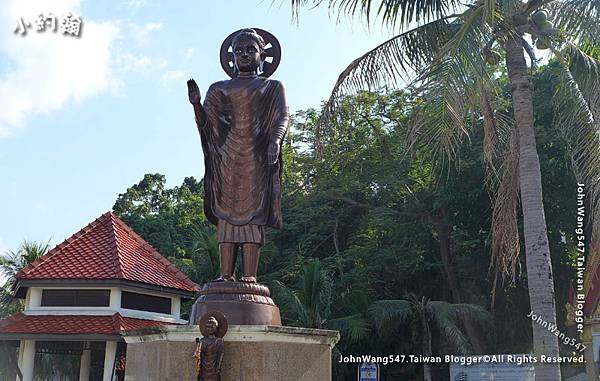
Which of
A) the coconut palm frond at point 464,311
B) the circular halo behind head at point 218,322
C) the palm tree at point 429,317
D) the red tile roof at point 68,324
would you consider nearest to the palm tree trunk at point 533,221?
the circular halo behind head at point 218,322

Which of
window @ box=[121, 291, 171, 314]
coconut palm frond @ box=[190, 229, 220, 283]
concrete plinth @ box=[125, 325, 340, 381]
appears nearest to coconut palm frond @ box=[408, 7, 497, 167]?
concrete plinth @ box=[125, 325, 340, 381]

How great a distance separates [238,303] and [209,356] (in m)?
0.64

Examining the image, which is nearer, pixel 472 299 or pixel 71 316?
pixel 71 316

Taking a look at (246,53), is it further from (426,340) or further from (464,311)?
(426,340)

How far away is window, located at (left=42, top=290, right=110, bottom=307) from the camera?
1484 centimetres

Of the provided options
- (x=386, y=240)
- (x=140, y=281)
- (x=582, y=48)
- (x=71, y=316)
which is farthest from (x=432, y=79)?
(x=386, y=240)

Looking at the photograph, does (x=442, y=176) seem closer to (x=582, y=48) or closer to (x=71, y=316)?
(x=582, y=48)

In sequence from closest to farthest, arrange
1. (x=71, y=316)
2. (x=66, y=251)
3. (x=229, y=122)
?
(x=229, y=122) → (x=71, y=316) → (x=66, y=251)

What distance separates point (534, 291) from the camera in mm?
9219

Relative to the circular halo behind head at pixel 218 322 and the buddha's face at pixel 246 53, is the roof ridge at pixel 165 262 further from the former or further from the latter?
the circular halo behind head at pixel 218 322

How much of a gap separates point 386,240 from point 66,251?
11.1 metres

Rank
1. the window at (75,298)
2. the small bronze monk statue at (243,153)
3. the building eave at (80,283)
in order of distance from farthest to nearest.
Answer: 1. the window at (75,298)
2. the building eave at (80,283)
3. the small bronze monk statue at (243,153)

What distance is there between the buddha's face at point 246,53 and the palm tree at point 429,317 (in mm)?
13286

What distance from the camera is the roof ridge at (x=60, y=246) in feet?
50.1
